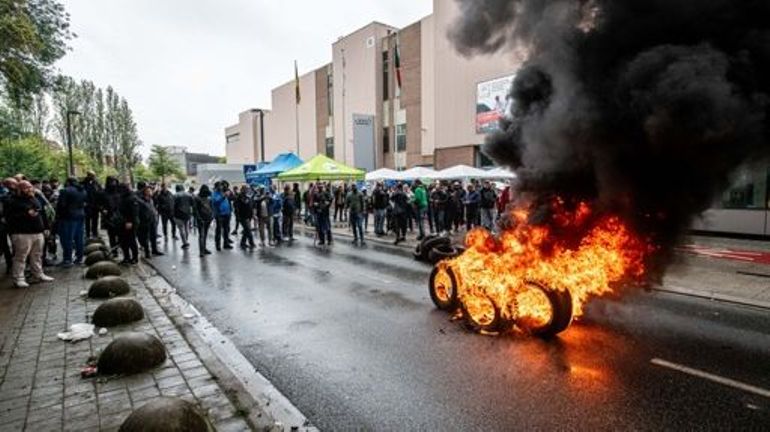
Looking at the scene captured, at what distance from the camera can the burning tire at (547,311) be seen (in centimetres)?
521

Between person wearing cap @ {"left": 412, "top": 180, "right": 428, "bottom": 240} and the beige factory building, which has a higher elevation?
the beige factory building

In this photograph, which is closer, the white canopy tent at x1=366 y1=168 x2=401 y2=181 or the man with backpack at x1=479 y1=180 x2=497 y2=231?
the man with backpack at x1=479 y1=180 x2=497 y2=231

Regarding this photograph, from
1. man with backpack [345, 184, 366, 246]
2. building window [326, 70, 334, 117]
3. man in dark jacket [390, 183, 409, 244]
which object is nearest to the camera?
man in dark jacket [390, 183, 409, 244]

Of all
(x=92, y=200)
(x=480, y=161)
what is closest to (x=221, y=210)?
(x=92, y=200)

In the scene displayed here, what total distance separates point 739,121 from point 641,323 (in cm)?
285

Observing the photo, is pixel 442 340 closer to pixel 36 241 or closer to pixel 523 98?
pixel 523 98

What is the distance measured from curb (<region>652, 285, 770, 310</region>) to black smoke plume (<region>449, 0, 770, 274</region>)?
2.37 meters

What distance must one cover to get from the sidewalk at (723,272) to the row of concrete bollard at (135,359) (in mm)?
5839

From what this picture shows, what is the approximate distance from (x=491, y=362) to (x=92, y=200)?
12.4 meters

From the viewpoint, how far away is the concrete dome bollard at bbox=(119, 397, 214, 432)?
2.95 metres

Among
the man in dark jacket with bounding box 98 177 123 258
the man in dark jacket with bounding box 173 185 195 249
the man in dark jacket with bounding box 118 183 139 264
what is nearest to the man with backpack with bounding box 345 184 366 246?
the man in dark jacket with bounding box 173 185 195 249

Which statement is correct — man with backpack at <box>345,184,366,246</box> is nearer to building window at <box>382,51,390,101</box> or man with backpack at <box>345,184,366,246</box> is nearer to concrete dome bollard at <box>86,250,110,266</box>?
concrete dome bollard at <box>86,250,110,266</box>

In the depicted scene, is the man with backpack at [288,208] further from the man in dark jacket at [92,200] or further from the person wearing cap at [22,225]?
the person wearing cap at [22,225]

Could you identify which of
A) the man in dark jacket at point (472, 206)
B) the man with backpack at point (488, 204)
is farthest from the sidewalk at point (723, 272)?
the man in dark jacket at point (472, 206)
